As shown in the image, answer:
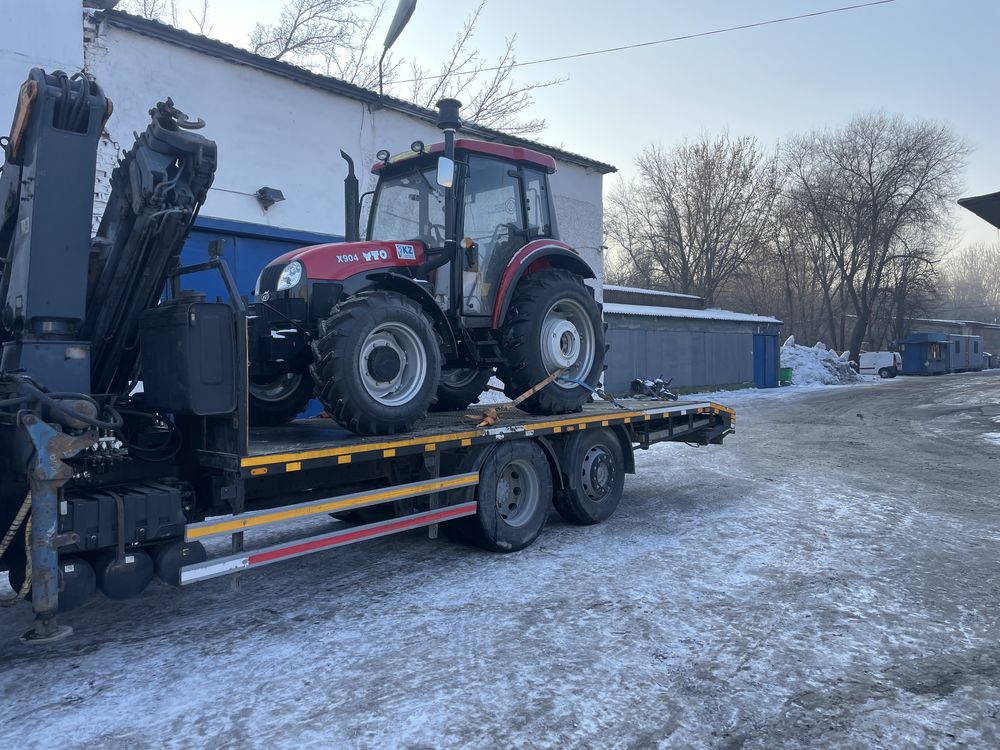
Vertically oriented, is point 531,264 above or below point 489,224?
below

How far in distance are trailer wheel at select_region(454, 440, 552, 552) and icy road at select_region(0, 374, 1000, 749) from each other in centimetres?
20

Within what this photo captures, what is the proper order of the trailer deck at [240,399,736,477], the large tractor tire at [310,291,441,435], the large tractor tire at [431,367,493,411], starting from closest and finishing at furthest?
the trailer deck at [240,399,736,477]
the large tractor tire at [310,291,441,435]
the large tractor tire at [431,367,493,411]

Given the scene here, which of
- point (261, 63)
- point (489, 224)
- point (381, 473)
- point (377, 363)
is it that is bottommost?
point (381, 473)

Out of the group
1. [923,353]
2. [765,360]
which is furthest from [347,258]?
[923,353]

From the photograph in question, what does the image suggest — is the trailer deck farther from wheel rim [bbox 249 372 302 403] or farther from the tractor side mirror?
the tractor side mirror

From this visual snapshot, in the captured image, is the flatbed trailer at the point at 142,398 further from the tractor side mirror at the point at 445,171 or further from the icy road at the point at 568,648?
the icy road at the point at 568,648

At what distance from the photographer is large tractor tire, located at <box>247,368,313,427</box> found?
6.79m

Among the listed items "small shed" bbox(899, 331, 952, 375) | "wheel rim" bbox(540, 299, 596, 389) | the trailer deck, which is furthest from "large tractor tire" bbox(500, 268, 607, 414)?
"small shed" bbox(899, 331, 952, 375)

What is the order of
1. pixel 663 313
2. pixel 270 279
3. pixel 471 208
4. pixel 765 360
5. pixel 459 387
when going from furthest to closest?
1. pixel 765 360
2. pixel 663 313
3. pixel 459 387
4. pixel 471 208
5. pixel 270 279

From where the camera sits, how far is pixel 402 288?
6.19m

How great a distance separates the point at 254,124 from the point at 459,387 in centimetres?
674

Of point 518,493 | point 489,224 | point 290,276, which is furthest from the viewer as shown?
point 489,224

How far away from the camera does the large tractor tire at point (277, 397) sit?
22.3ft

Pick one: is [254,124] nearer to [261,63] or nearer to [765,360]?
[261,63]
